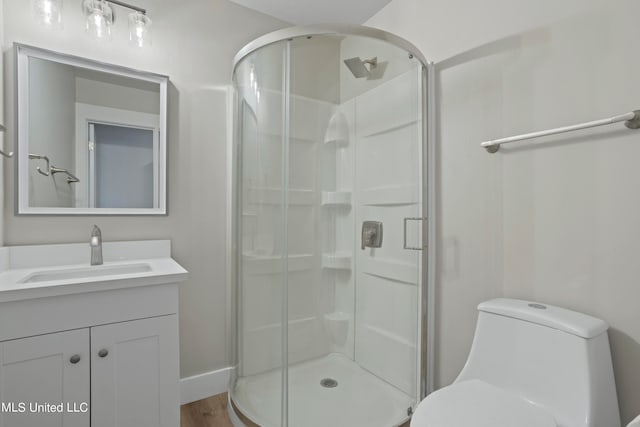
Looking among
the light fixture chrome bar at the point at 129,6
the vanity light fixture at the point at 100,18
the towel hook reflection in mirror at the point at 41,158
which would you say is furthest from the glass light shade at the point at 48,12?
the towel hook reflection in mirror at the point at 41,158

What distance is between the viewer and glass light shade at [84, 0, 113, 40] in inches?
64.0

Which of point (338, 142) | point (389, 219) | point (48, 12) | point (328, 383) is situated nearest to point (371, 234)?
point (389, 219)

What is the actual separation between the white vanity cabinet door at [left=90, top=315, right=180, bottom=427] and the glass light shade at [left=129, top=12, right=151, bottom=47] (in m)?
1.49

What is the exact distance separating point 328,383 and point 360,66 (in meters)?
1.58

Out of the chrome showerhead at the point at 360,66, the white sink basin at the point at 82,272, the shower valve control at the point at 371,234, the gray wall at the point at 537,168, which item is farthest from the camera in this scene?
the shower valve control at the point at 371,234

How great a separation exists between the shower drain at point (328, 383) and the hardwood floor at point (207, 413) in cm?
41

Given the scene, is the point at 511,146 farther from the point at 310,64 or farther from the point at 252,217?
the point at 252,217

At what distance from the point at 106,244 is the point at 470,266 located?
6.27 ft

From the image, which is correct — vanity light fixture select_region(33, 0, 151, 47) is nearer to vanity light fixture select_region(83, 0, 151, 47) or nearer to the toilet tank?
vanity light fixture select_region(83, 0, 151, 47)

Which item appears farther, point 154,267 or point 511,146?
point 154,267

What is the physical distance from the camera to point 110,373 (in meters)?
1.31

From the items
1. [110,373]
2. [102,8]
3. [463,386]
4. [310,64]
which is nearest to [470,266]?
[463,386]

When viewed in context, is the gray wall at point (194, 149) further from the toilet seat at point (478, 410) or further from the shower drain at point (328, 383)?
the toilet seat at point (478, 410)

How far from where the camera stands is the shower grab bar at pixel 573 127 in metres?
1.05
